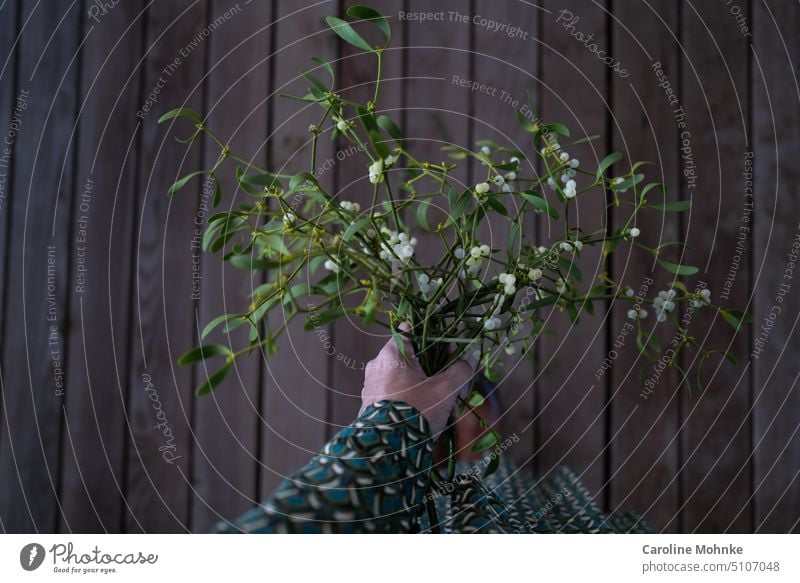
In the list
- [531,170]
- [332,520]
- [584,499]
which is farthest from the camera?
[531,170]

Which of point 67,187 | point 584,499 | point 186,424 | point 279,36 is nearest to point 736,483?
point 584,499

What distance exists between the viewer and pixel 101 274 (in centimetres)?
80

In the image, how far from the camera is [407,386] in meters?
0.50

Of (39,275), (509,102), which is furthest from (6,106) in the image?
(509,102)

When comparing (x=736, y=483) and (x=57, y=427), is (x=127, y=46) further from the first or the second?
(x=736, y=483)

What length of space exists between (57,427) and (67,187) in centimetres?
32

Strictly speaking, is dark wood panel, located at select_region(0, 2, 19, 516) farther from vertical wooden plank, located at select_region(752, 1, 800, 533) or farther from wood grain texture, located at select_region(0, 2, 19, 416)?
vertical wooden plank, located at select_region(752, 1, 800, 533)

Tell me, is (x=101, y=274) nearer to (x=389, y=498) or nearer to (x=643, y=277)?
(x=389, y=498)

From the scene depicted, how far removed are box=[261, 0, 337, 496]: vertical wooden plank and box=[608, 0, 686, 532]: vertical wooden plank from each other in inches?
15.0

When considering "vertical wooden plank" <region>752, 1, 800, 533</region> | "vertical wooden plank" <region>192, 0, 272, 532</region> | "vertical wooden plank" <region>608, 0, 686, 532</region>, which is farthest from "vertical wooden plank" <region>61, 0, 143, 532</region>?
"vertical wooden plank" <region>752, 1, 800, 533</region>

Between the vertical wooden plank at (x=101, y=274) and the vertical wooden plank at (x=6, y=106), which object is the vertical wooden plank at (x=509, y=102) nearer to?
the vertical wooden plank at (x=101, y=274)

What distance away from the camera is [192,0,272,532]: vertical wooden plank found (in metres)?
0.79

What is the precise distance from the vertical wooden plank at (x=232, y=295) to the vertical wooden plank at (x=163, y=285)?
2 cm
